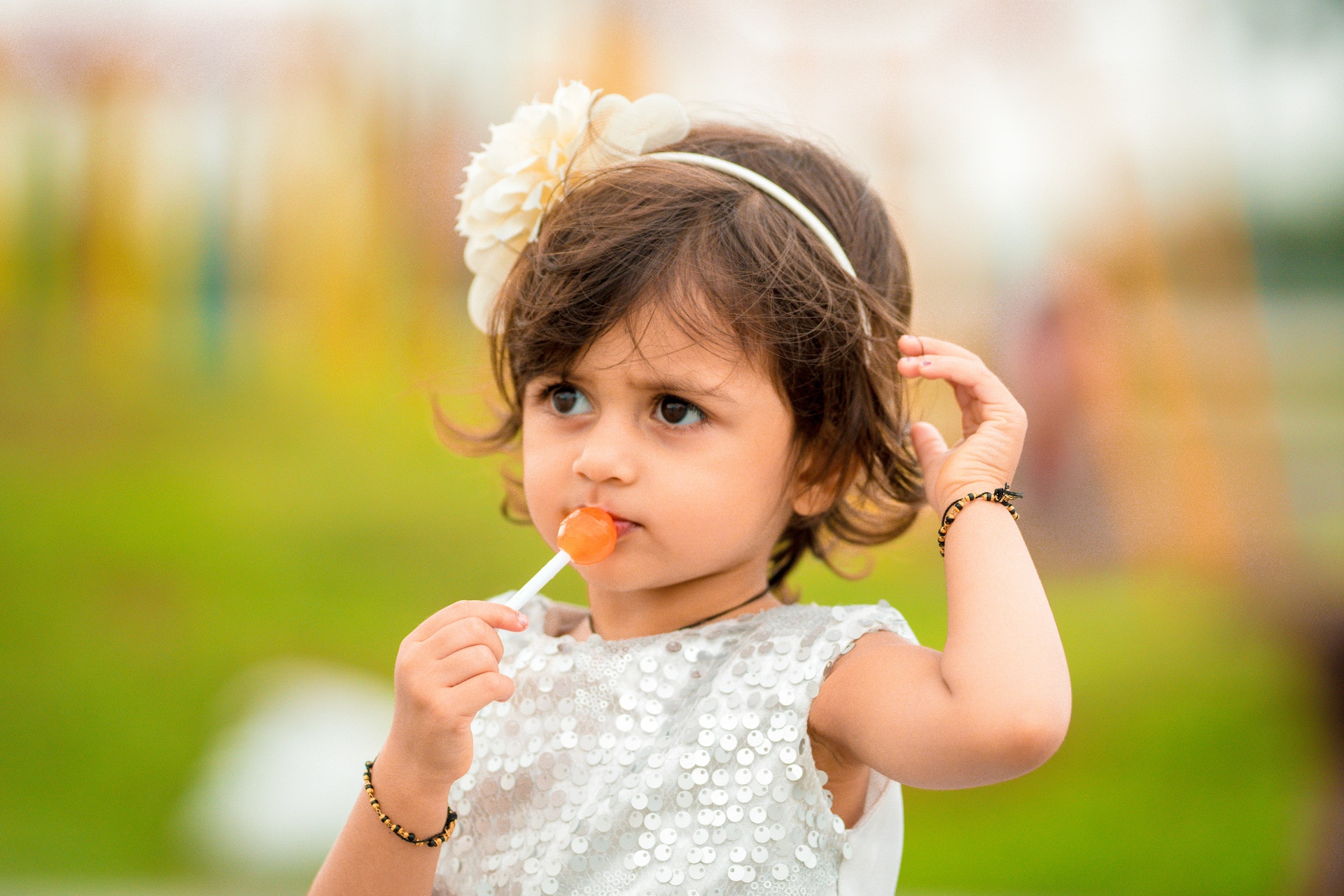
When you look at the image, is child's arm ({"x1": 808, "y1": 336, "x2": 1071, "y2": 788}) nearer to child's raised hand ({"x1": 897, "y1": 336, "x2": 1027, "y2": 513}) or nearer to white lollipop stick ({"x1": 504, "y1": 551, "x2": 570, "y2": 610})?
child's raised hand ({"x1": 897, "y1": 336, "x2": 1027, "y2": 513})

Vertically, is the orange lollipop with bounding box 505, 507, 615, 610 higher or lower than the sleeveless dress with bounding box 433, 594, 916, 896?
higher

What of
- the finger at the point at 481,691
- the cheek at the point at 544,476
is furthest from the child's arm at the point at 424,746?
the cheek at the point at 544,476

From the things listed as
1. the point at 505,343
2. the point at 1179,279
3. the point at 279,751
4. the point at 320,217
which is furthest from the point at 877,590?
the point at 505,343

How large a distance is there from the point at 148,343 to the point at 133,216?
0.33 m

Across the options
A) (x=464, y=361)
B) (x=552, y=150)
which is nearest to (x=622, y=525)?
(x=552, y=150)

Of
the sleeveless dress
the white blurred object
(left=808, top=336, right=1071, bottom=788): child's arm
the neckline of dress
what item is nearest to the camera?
(left=808, top=336, right=1071, bottom=788): child's arm

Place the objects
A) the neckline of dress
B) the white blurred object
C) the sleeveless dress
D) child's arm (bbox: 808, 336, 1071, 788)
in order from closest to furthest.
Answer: child's arm (bbox: 808, 336, 1071, 788) → the sleeveless dress → the neckline of dress → the white blurred object

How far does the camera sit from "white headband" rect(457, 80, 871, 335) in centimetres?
108

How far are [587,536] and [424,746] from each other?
0.19 meters

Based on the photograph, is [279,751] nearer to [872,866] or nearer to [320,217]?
[320,217]

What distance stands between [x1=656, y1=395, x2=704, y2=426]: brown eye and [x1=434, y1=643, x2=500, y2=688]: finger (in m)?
0.23

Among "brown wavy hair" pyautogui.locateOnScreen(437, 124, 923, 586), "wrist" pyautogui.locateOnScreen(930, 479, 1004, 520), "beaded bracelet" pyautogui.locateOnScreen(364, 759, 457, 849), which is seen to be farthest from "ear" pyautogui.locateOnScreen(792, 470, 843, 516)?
"beaded bracelet" pyautogui.locateOnScreen(364, 759, 457, 849)

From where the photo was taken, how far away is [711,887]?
35.2 inches

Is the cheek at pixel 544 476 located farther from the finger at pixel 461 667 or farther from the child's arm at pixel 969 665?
the child's arm at pixel 969 665
